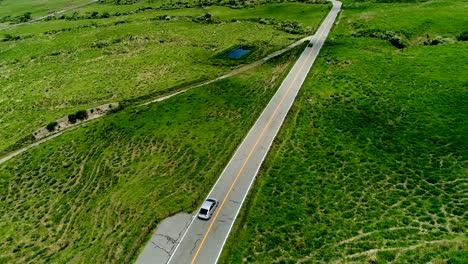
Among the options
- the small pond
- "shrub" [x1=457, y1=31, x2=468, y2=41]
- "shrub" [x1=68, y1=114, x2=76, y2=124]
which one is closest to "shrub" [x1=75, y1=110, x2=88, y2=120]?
"shrub" [x1=68, y1=114, x2=76, y2=124]

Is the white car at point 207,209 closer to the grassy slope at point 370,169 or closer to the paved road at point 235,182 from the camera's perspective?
the paved road at point 235,182

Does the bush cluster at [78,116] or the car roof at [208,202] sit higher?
the car roof at [208,202]

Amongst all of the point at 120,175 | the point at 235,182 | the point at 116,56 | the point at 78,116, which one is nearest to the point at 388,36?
the point at 235,182

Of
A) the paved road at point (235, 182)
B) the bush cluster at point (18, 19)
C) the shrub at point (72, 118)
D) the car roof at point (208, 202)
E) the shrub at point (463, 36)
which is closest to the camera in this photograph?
the paved road at point (235, 182)

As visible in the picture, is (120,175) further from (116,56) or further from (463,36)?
(463,36)

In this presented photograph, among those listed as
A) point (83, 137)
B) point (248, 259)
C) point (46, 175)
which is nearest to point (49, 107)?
point (83, 137)

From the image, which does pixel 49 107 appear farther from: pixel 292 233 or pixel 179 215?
pixel 292 233

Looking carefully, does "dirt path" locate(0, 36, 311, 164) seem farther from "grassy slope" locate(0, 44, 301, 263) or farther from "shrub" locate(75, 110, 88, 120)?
"grassy slope" locate(0, 44, 301, 263)

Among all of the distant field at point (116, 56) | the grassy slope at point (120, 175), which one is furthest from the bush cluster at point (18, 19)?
the grassy slope at point (120, 175)
